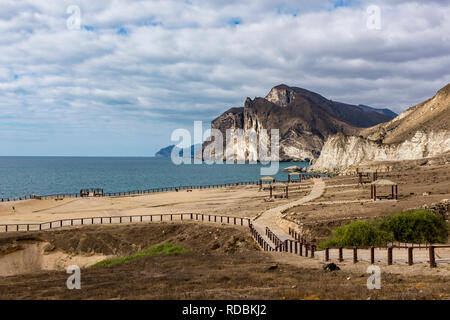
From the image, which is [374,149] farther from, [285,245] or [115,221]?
[285,245]

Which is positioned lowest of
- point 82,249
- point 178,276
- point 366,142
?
point 82,249

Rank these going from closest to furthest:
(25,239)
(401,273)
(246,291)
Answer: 1. (246,291)
2. (401,273)
3. (25,239)

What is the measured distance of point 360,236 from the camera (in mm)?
22719

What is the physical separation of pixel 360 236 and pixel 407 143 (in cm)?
9371

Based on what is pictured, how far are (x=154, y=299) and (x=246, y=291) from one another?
2.67 meters

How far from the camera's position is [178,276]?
594 inches

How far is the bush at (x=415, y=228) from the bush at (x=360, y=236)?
1.51 m

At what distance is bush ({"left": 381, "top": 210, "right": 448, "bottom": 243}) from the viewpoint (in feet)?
81.0

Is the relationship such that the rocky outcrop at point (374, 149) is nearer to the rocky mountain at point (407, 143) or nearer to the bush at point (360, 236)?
the rocky mountain at point (407, 143)

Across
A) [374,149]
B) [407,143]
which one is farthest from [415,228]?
[374,149]

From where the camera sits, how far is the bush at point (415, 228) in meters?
24.7

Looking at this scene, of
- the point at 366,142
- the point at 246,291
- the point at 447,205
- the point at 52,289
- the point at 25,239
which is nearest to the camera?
the point at 246,291
